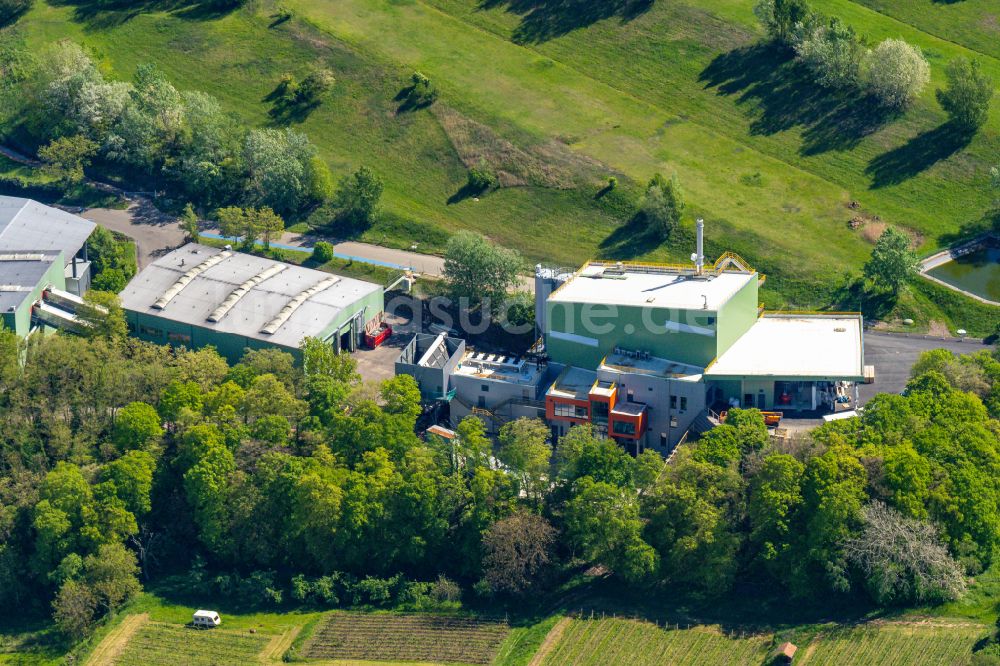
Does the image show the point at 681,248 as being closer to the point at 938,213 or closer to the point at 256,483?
the point at 938,213

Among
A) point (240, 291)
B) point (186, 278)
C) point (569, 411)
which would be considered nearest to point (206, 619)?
point (569, 411)

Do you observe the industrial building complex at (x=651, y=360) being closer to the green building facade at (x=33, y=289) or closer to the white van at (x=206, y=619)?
the white van at (x=206, y=619)

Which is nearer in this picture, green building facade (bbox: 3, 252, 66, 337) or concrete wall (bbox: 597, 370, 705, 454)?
concrete wall (bbox: 597, 370, 705, 454)

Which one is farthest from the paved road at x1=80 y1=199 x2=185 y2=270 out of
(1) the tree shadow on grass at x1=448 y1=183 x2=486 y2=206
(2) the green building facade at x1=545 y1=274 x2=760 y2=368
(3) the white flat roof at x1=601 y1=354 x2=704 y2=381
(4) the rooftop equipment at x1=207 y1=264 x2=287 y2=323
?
(3) the white flat roof at x1=601 y1=354 x2=704 y2=381

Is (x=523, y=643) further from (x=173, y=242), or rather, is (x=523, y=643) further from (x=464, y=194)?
(x=173, y=242)

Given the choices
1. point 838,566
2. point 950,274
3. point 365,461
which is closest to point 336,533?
point 365,461

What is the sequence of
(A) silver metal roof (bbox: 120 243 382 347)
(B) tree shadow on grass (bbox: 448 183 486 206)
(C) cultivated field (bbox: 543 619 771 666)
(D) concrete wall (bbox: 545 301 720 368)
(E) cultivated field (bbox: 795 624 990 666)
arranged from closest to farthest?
(E) cultivated field (bbox: 795 624 990 666)
(C) cultivated field (bbox: 543 619 771 666)
(D) concrete wall (bbox: 545 301 720 368)
(A) silver metal roof (bbox: 120 243 382 347)
(B) tree shadow on grass (bbox: 448 183 486 206)

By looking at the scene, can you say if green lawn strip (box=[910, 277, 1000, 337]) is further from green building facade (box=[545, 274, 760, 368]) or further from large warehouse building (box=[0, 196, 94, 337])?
large warehouse building (box=[0, 196, 94, 337])

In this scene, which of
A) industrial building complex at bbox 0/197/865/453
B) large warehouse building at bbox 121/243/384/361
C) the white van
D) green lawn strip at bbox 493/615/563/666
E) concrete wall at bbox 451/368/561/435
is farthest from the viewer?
large warehouse building at bbox 121/243/384/361
